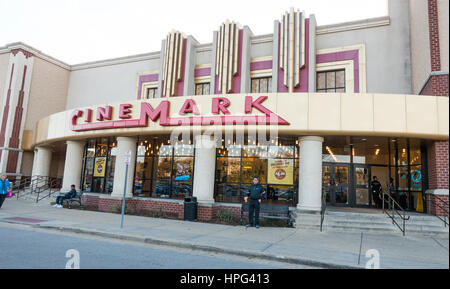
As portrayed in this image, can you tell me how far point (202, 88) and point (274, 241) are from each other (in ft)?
43.0

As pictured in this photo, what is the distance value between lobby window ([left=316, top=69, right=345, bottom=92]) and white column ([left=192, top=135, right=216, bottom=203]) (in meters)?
7.36

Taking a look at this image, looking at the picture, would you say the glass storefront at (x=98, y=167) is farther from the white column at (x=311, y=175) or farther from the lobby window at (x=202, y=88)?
the white column at (x=311, y=175)

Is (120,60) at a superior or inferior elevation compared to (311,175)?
superior

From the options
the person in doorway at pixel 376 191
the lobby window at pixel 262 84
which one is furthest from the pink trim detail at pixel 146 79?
the person in doorway at pixel 376 191

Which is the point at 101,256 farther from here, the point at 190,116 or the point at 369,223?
the point at 369,223

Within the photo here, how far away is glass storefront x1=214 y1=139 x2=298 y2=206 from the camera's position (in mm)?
15773

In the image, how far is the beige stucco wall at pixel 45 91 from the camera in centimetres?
2492

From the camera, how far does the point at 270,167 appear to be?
1623 cm

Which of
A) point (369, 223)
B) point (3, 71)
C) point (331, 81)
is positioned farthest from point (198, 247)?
point (3, 71)

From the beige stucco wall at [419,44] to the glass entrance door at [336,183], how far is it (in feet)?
16.8

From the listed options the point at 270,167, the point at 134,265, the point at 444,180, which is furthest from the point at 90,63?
the point at 444,180

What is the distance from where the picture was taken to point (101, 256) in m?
6.81
